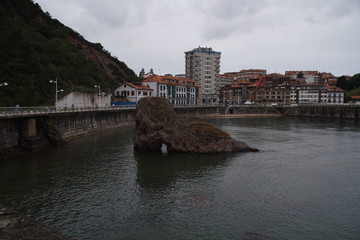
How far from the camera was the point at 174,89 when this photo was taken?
132000 mm

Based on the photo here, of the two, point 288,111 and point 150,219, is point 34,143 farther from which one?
point 288,111

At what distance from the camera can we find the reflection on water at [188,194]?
60.1ft

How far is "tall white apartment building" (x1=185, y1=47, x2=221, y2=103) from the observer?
165125 millimetres

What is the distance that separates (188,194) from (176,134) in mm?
16592

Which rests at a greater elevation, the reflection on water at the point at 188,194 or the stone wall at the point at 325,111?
the stone wall at the point at 325,111

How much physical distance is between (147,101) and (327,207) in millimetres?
28260

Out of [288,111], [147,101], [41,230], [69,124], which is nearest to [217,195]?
[41,230]

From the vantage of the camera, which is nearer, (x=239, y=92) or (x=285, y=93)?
(x=285, y=93)

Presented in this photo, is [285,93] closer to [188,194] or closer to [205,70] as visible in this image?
[205,70]

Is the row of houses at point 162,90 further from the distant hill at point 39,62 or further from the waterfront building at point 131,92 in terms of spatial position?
the distant hill at point 39,62

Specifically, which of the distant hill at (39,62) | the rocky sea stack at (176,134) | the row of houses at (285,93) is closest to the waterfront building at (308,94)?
the row of houses at (285,93)

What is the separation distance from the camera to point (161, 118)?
40.8 m

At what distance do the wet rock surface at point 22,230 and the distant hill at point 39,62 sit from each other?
39207 millimetres

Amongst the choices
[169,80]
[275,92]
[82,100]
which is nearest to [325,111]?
[275,92]
